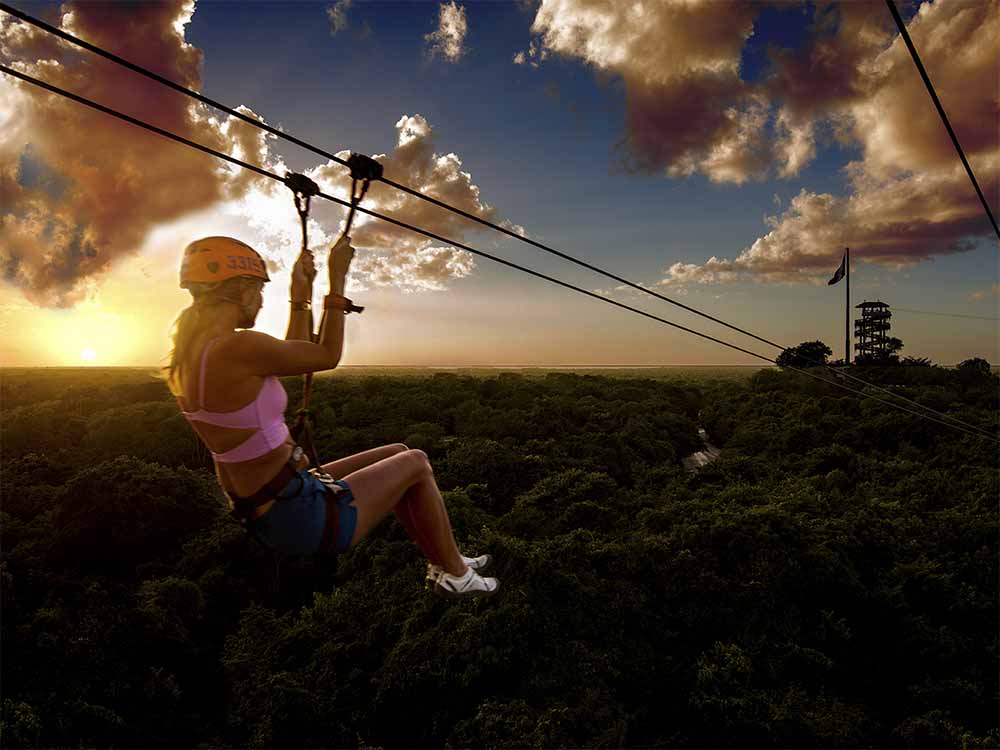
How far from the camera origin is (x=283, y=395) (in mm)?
3383

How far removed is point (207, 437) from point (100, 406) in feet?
137

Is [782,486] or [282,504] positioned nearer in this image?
[282,504]

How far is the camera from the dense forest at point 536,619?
8.49 metres

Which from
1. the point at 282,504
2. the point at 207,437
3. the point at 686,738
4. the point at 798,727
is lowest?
the point at 686,738

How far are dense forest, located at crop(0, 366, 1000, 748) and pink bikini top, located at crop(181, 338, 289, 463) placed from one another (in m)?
6.24

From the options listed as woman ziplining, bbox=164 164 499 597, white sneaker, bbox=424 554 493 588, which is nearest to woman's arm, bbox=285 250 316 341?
woman ziplining, bbox=164 164 499 597

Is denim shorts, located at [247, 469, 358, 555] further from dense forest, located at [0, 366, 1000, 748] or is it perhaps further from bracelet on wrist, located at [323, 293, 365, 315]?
dense forest, located at [0, 366, 1000, 748]

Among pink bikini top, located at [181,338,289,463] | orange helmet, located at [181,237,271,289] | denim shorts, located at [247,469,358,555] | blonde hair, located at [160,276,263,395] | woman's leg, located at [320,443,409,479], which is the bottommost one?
denim shorts, located at [247,469,358,555]

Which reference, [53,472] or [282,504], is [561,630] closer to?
[282,504]

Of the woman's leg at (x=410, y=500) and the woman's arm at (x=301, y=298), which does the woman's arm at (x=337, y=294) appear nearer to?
the woman's arm at (x=301, y=298)

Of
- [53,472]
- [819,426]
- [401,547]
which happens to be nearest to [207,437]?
[401,547]

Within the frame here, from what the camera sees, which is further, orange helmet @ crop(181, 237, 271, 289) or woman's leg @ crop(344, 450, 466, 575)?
woman's leg @ crop(344, 450, 466, 575)

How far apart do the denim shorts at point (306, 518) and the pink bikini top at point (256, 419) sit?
0.28 metres

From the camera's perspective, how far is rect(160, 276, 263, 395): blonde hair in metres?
3.21
